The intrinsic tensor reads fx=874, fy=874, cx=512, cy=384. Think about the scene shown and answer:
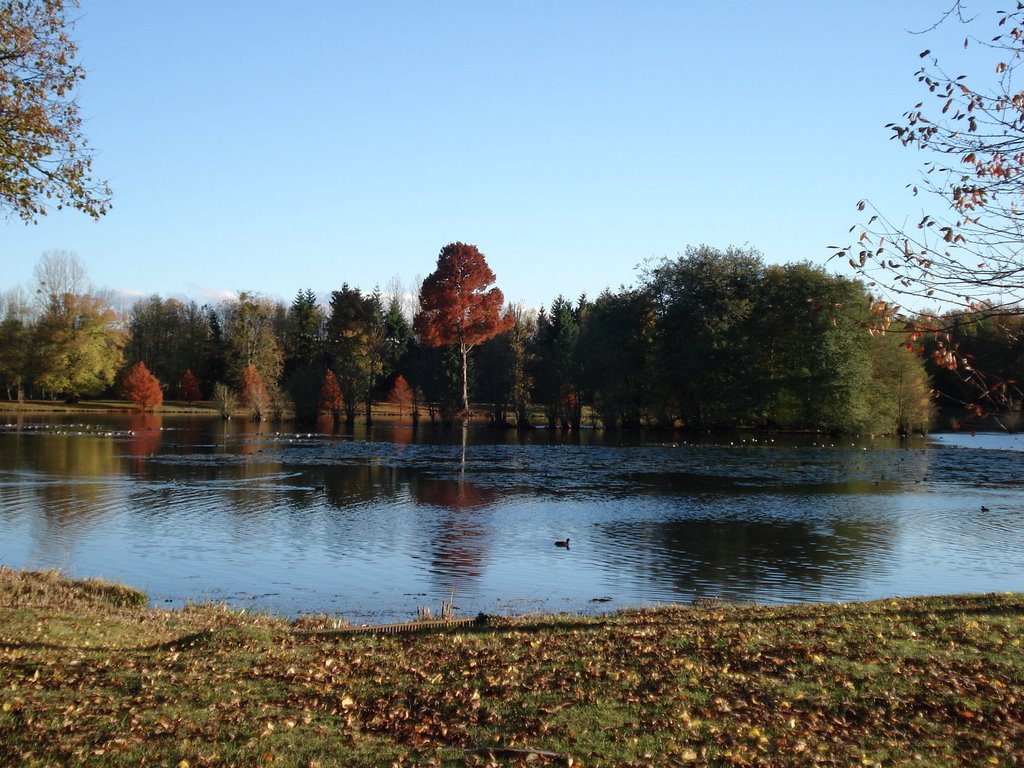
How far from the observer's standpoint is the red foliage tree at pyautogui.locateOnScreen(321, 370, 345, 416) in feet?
241

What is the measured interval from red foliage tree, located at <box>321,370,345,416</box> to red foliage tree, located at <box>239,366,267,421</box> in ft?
16.6

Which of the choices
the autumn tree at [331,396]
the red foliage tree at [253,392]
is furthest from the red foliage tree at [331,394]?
the red foliage tree at [253,392]

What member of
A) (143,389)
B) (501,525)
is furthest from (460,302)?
(501,525)

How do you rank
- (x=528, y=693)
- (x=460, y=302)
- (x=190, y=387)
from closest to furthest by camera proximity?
(x=528, y=693) < (x=460, y=302) < (x=190, y=387)

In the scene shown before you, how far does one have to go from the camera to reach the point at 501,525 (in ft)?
79.3

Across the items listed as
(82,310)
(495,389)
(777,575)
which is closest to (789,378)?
(495,389)

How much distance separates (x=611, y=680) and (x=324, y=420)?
7081 centimetres

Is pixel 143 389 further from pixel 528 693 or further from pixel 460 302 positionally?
pixel 528 693

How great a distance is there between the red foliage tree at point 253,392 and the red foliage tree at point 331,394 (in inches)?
199

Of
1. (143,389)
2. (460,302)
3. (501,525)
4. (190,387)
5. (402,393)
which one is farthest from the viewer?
(190,387)

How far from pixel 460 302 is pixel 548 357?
9.32 meters

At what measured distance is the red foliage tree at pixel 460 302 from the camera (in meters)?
71.9

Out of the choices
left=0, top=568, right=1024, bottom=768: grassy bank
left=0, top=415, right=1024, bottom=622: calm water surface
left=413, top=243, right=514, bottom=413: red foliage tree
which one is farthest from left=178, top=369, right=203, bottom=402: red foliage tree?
left=0, top=568, right=1024, bottom=768: grassy bank

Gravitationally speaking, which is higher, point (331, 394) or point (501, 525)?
point (331, 394)
